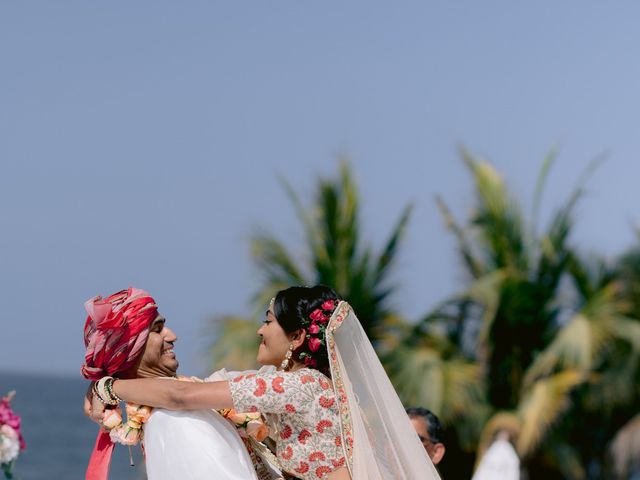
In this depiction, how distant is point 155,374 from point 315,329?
52 centimetres

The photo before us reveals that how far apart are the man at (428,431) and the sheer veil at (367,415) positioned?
3.91ft

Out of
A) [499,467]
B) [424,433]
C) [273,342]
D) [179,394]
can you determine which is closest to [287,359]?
[273,342]

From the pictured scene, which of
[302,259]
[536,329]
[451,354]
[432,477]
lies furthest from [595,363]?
[432,477]

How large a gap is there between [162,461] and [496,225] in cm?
1347

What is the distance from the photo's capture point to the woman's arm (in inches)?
150

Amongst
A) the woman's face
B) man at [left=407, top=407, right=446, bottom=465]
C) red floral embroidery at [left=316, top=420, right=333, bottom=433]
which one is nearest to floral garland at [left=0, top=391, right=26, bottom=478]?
man at [left=407, top=407, right=446, bottom=465]

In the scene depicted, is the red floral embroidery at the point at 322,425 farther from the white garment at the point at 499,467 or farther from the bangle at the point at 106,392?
the white garment at the point at 499,467

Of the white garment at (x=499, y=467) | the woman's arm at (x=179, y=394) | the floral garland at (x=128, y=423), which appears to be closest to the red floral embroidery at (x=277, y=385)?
the woman's arm at (x=179, y=394)

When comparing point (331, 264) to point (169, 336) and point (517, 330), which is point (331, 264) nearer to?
point (517, 330)

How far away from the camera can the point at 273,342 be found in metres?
4.05

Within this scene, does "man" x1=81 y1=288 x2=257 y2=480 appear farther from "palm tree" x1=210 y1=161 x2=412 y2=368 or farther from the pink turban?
"palm tree" x1=210 y1=161 x2=412 y2=368

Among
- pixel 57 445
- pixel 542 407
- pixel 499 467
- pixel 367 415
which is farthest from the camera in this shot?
pixel 57 445

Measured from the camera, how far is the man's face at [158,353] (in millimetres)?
3957

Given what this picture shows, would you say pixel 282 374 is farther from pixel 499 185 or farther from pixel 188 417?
pixel 499 185
